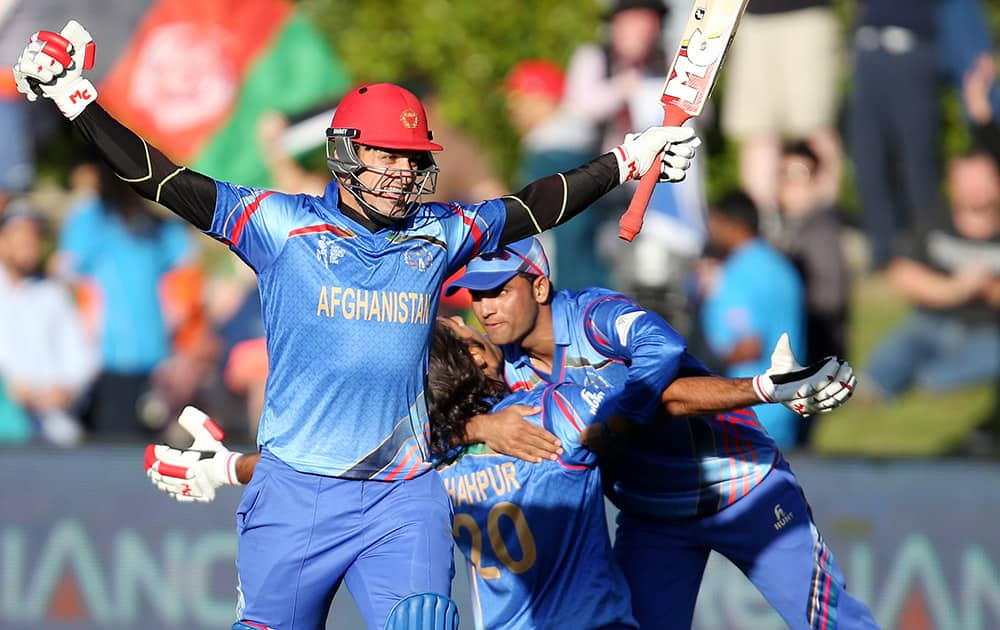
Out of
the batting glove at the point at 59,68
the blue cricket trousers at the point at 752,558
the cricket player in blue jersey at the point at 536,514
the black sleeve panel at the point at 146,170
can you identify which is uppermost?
the batting glove at the point at 59,68

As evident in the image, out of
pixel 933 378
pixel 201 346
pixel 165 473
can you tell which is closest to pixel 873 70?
pixel 933 378

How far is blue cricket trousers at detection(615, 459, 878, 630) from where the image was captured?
5.64 m

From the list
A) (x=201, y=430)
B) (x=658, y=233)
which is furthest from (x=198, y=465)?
(x=658, y=233)

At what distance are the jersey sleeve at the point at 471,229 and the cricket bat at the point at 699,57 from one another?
0.64m

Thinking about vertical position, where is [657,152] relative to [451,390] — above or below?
above

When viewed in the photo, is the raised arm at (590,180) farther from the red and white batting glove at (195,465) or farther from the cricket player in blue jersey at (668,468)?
the red and white batting glove at (195,465)

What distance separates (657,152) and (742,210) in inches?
147

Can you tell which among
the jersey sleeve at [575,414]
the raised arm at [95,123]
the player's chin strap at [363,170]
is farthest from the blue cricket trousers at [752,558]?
the raised arm at [95,123]

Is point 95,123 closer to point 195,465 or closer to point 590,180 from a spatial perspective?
point 195,465

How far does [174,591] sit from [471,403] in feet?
10.3

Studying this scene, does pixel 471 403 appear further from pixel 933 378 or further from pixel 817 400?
pixel 933 378

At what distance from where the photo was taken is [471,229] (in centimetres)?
483

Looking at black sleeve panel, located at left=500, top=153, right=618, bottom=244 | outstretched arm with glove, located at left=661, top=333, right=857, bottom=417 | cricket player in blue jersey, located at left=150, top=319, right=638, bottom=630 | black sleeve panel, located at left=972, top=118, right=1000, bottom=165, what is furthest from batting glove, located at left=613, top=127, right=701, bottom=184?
black sleeve panel, located at left=972, top=118, right=1000, bottom=165

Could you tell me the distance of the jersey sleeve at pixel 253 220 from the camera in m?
4.59
